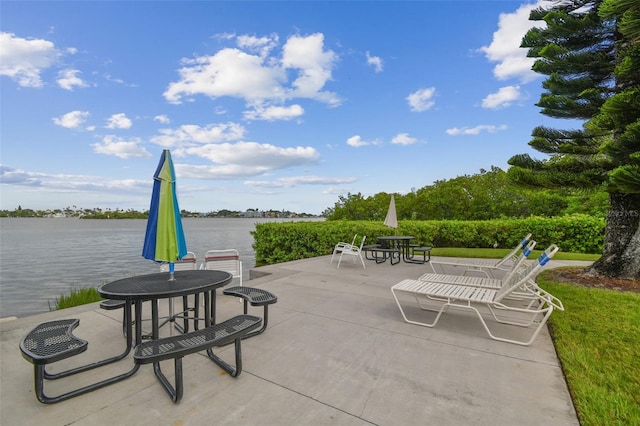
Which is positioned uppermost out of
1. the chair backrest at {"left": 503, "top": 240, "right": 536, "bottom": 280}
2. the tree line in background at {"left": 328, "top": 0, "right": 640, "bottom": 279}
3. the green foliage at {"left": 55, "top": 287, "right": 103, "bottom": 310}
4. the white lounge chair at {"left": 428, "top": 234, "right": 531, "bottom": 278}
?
the tree line in background at {"left": 328, "top": 0, "right": 640, "bottom": 279}

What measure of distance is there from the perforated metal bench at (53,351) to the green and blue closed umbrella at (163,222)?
80cm

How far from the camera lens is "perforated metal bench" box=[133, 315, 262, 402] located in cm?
192

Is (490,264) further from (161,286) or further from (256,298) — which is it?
(161,286)

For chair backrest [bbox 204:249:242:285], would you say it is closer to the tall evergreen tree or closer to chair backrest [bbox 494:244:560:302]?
chair backrest [bbox 494:244:560:302]

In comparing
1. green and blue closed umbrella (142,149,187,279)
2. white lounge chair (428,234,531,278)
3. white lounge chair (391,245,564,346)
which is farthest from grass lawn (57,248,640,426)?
green and blue closed umbrella (142,149,187,279)

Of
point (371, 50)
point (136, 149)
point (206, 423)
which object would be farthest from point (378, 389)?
point (136, 149)

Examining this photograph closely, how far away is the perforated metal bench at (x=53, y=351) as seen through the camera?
1.92m

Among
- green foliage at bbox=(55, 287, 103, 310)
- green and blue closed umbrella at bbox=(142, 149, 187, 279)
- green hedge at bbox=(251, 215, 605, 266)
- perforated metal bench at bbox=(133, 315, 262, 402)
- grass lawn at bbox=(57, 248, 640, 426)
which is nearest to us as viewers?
perforated metal bench at bbox=(133, 315, 262, 402)

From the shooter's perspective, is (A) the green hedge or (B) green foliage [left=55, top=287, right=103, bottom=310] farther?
(A) the green hedge

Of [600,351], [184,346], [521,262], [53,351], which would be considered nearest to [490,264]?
[521,262]

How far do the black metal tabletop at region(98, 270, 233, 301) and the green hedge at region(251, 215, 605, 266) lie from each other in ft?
23.2

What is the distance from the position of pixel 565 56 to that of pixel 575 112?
4.03ft

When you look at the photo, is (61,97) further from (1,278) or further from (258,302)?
(258,302)

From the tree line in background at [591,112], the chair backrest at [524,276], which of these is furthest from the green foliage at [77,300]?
the tree line in background at [591,112]
